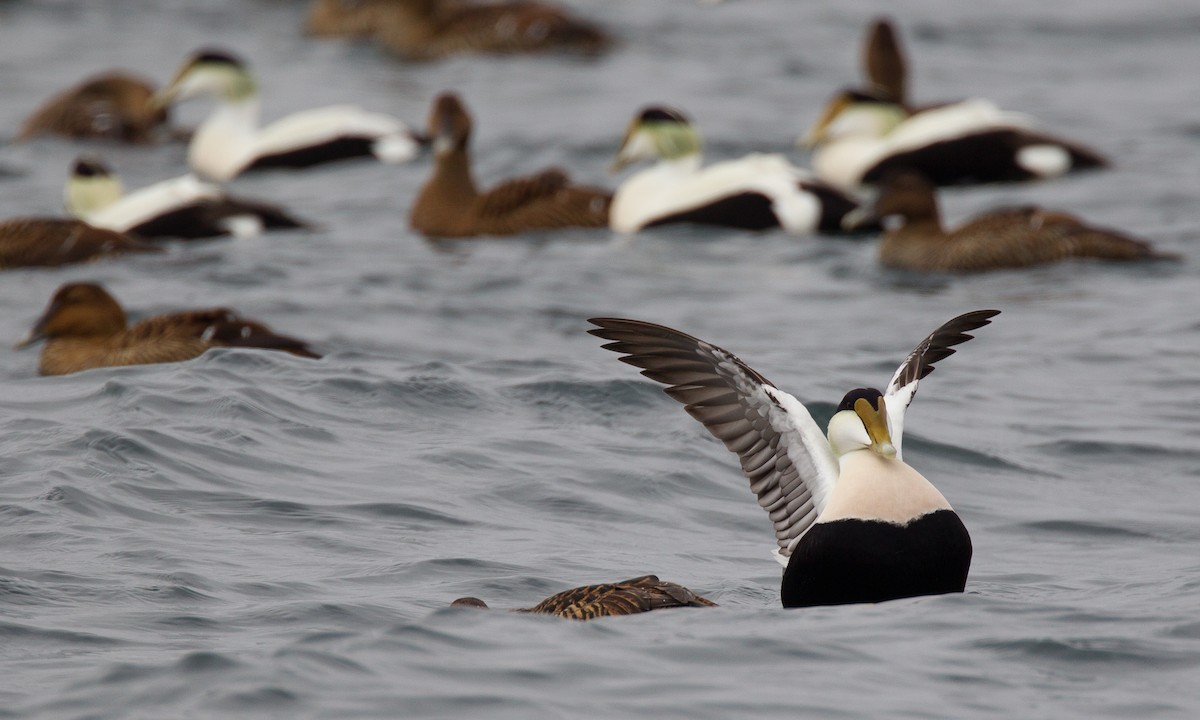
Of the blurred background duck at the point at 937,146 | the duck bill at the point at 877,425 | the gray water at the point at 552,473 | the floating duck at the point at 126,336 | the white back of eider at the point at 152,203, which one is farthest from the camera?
the blurred background duck at the point at 937,146

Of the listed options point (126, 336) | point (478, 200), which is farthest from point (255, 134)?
point (126, 336)

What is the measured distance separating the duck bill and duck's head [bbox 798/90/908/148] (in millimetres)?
10231

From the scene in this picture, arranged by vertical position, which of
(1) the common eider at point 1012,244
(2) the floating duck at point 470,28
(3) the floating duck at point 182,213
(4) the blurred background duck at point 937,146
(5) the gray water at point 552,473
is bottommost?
(5) the gray water at point 552,473

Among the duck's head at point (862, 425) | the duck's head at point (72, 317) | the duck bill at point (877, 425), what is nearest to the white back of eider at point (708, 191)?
the duck's head at point (72, 317)

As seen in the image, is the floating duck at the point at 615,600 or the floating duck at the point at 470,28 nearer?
the floating duck at the point at 615,600

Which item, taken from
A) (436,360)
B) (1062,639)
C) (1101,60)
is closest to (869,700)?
(1062,639)

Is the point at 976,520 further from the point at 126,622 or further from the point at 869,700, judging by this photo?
the point at 126,622

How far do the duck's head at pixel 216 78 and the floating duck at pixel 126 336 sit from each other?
7037mm

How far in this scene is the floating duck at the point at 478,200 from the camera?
519 inches

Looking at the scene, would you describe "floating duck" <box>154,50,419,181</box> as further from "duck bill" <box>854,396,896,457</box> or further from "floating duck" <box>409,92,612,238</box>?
"duck bill" <box>854,396,896,457</box>

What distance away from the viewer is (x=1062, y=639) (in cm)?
498

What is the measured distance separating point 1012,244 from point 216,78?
7485 mm

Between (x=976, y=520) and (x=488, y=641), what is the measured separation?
9.50 ft

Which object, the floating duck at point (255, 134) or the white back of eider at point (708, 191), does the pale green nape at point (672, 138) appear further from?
the floating duck at point (255, 134)
